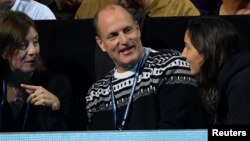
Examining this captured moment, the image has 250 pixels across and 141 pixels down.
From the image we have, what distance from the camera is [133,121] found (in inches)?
109

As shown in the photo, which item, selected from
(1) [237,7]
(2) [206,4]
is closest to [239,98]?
(1) [237,7]

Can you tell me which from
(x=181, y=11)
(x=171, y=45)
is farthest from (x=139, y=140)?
(x=181, y=11)

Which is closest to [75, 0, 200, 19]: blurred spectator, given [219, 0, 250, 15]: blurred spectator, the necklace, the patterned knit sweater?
[219, 0, 250, 15]: blurred spectator

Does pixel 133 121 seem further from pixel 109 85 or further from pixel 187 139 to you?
pixel 187 139

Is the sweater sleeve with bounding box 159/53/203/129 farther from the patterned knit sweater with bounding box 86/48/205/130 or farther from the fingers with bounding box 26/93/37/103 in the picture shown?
the fingers with bounding box 26/93/37/103

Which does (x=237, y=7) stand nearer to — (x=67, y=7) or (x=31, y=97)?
(x=67, y=7)

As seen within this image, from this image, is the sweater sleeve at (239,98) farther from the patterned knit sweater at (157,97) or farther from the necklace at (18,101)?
the necklace at (18,101)

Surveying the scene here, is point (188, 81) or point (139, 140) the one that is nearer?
point (139, 140)

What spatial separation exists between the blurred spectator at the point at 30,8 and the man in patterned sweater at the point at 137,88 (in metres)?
0.96

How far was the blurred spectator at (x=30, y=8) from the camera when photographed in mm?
3814

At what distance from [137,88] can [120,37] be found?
0.26 metres

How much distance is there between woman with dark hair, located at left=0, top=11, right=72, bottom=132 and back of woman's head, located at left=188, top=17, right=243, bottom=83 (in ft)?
2.30

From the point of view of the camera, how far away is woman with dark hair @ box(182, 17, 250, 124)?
2.57 meters

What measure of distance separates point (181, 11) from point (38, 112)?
120 centimetres
